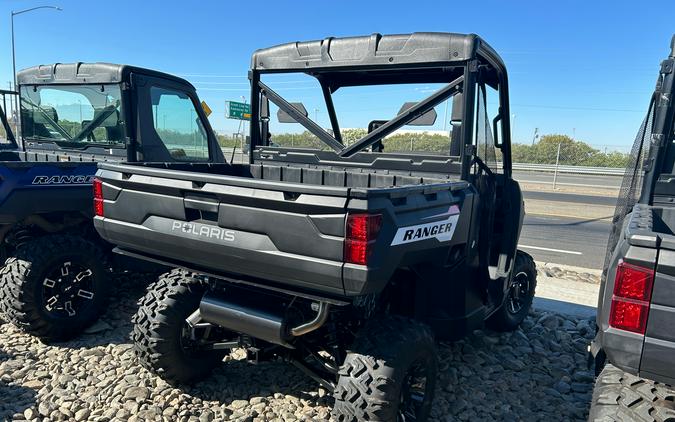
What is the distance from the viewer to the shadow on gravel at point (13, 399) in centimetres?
314

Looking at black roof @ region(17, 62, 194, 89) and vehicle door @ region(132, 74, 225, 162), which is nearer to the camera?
black roof @ region(17, 62, 194, 89)

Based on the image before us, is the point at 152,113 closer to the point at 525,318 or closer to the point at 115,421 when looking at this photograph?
the point at 115,421

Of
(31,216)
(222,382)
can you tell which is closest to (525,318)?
(222,382)

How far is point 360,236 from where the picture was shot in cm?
219

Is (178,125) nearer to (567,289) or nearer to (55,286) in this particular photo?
(55,286)

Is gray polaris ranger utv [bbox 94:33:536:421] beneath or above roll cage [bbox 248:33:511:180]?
beneath

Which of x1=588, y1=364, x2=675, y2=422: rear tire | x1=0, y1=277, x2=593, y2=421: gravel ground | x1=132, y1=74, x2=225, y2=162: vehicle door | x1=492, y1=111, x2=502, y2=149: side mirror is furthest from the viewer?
x1=132, y1=74, x2=225, y2=162: vehicle door

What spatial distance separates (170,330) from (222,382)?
2.03 ft

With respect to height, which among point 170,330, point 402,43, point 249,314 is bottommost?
point 170,330

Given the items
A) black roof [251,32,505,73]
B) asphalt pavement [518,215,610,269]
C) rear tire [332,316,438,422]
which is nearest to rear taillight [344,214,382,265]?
rear tire [332,316,438,422]

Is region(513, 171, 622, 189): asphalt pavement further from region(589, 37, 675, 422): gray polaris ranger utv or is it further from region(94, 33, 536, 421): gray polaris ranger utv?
region(589, 37, 675, 422): gray polaris ranger utv

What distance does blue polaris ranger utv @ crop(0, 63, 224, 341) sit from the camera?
4.00 meters

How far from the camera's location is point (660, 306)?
179 cm

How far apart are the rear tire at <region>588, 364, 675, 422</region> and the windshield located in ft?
15.7
